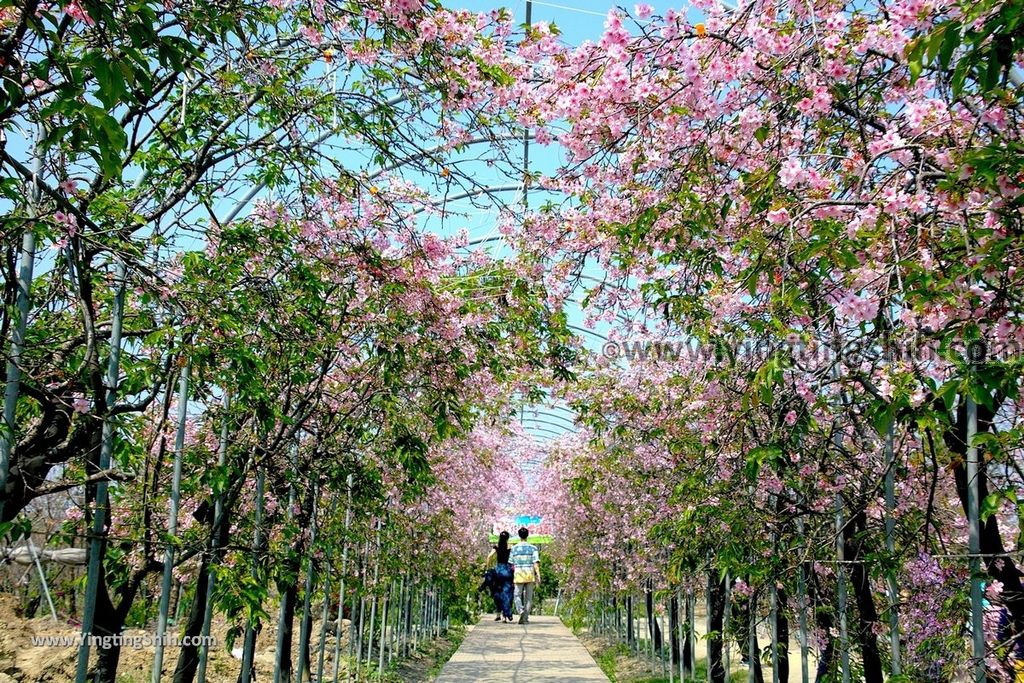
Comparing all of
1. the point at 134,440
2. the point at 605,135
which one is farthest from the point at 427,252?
the point at 134,440

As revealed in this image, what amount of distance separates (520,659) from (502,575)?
133 inches

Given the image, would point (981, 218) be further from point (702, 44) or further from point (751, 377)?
point (702, 44)

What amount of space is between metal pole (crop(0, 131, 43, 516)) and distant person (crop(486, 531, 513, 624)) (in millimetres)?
11513

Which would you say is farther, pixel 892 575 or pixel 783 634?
pixel 783 634

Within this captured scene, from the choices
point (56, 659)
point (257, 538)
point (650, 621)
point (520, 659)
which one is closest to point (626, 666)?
point (650, 621)

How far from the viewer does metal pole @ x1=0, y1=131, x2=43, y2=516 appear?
2637mm

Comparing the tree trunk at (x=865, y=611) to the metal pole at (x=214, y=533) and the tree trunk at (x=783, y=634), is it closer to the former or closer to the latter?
the tree trunk at (x=783, y=634)

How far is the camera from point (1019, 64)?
2.92 m

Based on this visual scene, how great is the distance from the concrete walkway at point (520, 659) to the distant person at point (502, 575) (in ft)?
2.03

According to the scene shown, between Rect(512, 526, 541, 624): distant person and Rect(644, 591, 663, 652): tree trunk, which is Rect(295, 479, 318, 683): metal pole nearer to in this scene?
Rect(644, 591, 663, 652): tree trunk

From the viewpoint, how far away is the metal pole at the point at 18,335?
2.64 m

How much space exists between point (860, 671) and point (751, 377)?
3.26 metres

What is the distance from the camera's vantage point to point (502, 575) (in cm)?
1489

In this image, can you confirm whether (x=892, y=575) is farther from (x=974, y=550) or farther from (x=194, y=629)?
(x=194, y=629)
